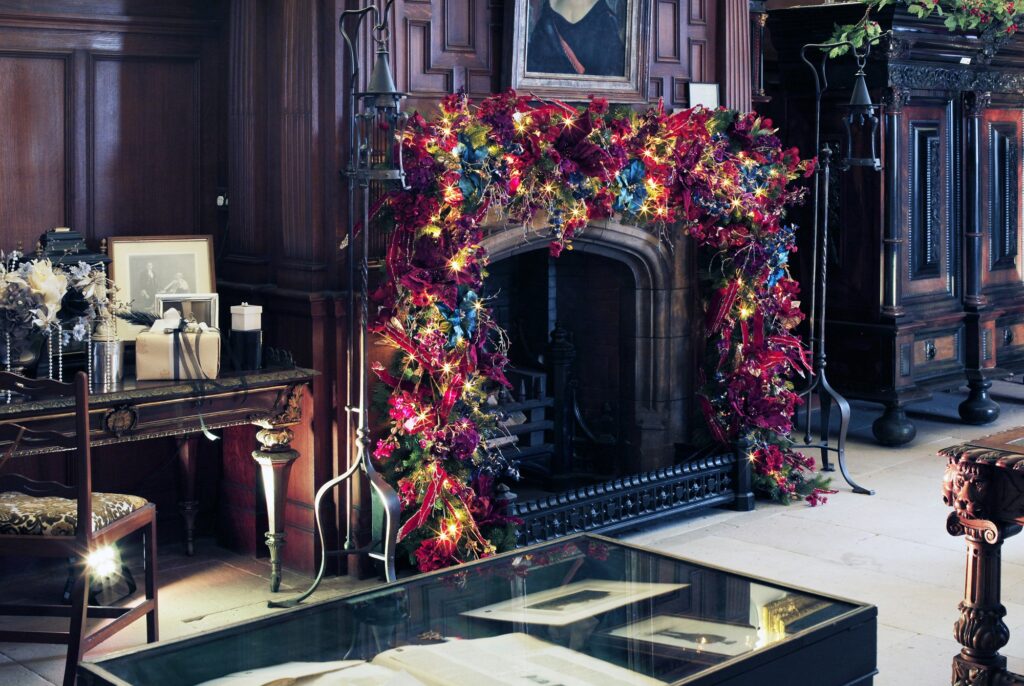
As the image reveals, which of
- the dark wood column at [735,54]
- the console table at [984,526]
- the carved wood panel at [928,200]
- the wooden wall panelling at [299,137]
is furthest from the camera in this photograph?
the carved wood panel at [928,200]

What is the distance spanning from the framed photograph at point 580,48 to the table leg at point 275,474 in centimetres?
170

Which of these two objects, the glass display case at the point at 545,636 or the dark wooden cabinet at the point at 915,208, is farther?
the dark wooden cabinet at the point at 915,208

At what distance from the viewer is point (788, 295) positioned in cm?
609

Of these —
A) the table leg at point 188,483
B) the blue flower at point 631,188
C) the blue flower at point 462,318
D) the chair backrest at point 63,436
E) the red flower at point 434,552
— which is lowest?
the red flower at point 434,552

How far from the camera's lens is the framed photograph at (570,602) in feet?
8.19

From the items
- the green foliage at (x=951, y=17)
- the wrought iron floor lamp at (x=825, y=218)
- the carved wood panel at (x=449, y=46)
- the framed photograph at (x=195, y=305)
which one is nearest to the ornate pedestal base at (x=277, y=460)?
the framed photograph at (x=195, y=305)

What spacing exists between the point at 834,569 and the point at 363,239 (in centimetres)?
225

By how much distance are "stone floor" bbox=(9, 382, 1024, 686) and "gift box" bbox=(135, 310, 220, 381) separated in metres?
0.84

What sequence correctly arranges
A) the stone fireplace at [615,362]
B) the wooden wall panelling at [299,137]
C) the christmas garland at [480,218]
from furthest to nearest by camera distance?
the stone fireplace at [615,362] → the wooden wall panelling at [299,137] → the christmas garland at [480,218]

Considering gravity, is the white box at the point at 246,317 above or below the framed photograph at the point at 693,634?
above

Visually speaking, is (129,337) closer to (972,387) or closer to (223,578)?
(223,578)

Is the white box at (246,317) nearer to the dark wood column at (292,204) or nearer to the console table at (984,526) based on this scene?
the dark wood column at (292,204)

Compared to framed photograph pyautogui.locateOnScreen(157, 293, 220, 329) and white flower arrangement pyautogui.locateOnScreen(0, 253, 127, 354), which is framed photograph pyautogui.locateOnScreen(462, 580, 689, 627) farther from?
framed photograph pyautogui.locateOnScreen(157, 293, 220, 329)

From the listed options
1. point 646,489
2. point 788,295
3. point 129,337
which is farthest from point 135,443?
point 788,295
